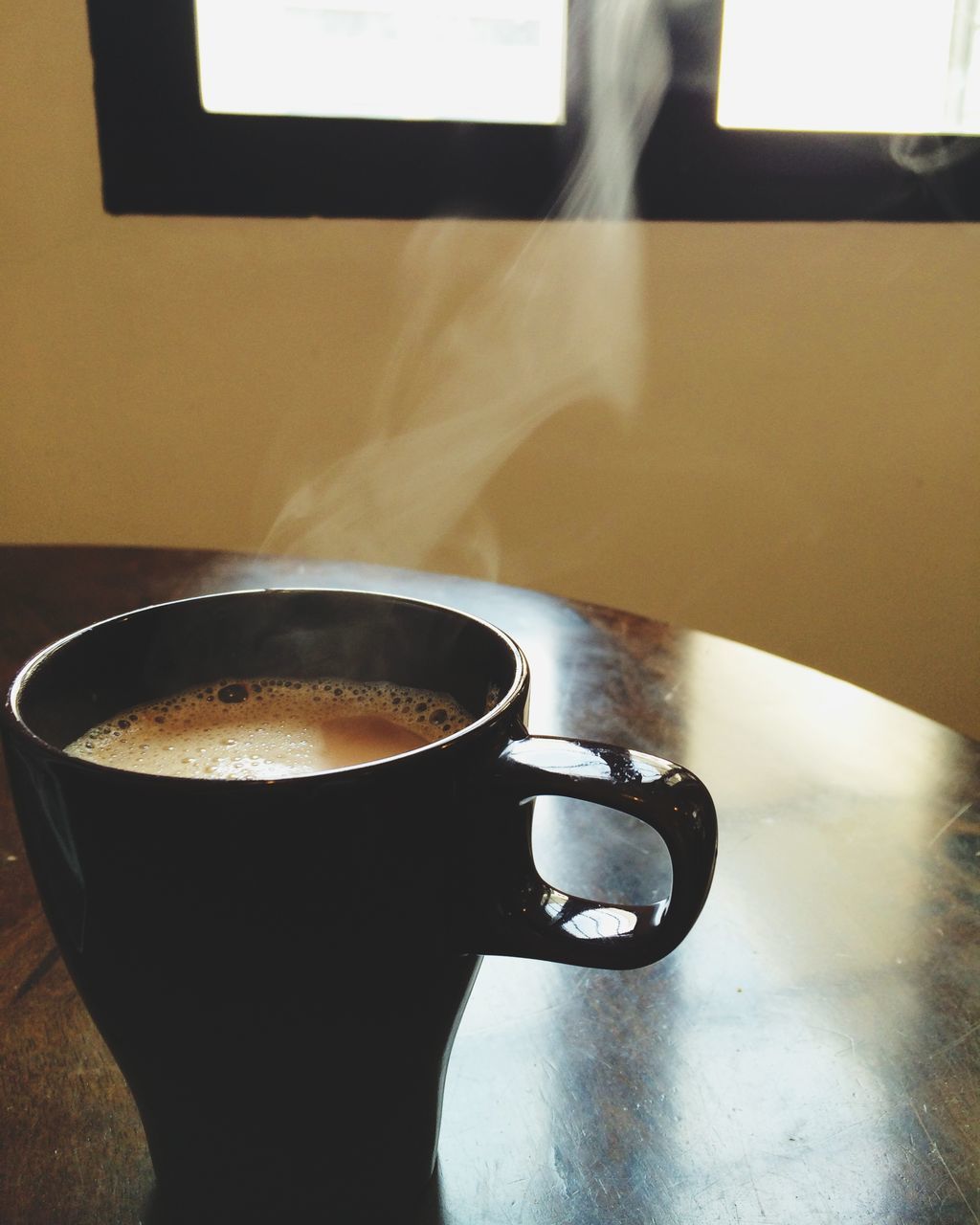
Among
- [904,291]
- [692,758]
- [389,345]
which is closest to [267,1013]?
[692,758]

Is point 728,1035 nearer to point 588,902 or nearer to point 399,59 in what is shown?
point 588,902

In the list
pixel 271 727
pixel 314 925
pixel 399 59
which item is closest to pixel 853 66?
pixel 399 59

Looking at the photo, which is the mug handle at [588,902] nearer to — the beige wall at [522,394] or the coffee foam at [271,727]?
the coffee foam at [271,727]

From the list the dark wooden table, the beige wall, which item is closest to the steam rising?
the beige wall

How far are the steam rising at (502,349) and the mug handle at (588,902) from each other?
4.41 ft

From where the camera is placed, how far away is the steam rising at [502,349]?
1500mm

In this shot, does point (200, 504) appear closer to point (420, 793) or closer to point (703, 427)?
point (703, 427)

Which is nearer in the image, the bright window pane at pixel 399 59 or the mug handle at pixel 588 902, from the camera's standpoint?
the mug handle at pixel 588 902

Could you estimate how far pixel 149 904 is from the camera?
0.83 ft

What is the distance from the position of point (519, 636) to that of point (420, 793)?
440 millimetres

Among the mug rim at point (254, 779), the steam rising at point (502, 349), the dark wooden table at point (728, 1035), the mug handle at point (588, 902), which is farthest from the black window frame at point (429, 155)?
the mug handle at point (588, 902)

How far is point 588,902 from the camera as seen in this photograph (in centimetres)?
29

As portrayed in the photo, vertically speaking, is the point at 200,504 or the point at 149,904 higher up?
the point at 149,904

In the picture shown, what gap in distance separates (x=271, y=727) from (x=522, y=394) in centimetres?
128
